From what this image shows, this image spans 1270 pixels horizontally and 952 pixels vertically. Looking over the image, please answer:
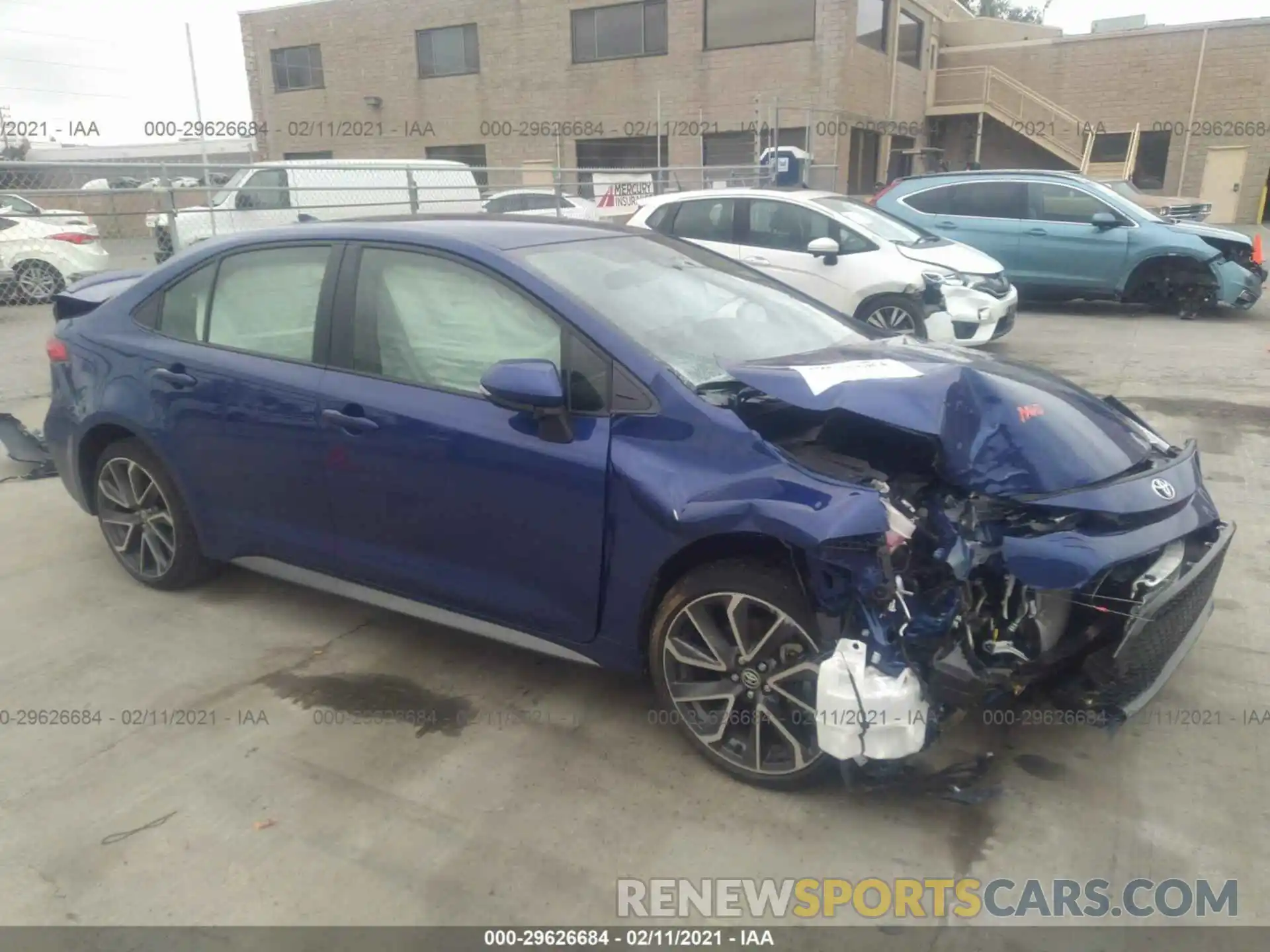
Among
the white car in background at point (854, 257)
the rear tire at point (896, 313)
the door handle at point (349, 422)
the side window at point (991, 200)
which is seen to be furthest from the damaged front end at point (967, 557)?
the side window at point (991, 200)

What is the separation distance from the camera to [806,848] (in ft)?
8.93

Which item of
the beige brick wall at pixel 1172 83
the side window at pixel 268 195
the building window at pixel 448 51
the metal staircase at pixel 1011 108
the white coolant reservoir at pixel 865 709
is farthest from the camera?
the building window at pixel 448 51

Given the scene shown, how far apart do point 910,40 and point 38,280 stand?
22.2 metres

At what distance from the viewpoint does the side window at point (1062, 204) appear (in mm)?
11531

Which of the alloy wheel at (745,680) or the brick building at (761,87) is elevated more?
the brick building at (761,87)

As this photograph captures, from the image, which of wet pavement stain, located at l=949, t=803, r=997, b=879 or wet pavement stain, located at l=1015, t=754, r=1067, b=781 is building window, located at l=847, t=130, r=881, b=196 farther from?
wet pavement stain, located at l=949, t=803, r=997, b=879

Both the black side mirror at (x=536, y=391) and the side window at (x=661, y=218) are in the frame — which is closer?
the black side mirror at (x=536, y=391)

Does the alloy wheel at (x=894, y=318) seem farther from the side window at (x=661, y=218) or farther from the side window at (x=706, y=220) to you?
the side window at (x=661, y=218)

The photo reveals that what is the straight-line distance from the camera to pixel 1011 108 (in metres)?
27.6

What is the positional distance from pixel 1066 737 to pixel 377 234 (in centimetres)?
297

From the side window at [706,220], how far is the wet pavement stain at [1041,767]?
23.7 ft

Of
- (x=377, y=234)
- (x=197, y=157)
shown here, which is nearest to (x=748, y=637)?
(x=377, y=234)

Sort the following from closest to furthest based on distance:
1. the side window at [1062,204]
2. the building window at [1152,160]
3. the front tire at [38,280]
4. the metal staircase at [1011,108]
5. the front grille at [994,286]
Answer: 1. the front grille at [994,286]
2. the side window at [1062,204]
3. the front tire at [38,280]
4. the building window at [1152,160]
5. the metal staircase at [1011,108]

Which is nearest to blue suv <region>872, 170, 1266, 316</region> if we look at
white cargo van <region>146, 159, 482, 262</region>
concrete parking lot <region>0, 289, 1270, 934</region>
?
white cargo van <region>146, 159, 482, 262</region>
